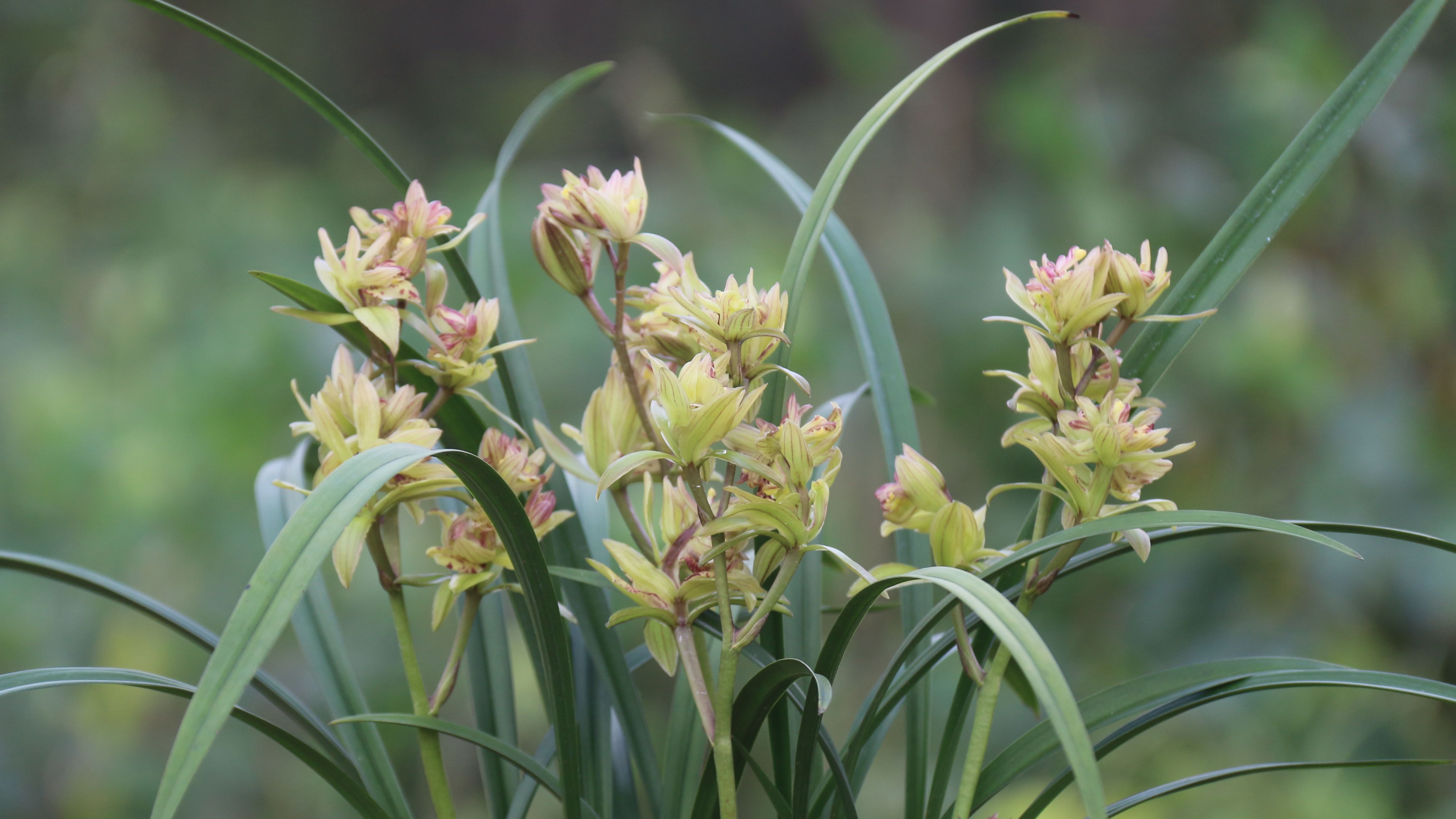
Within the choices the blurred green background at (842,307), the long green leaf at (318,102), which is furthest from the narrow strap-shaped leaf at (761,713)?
the blurred green background at (842,307)

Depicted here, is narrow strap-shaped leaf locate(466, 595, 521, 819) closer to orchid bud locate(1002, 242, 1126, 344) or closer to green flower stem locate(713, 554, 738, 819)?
green flower stem locate(713, 554, 738, 819)

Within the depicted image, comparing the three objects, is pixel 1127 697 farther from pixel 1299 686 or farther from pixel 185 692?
pixel 185 692

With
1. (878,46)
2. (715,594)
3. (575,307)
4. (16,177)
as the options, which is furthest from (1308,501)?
(16,177)

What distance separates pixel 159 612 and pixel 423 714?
127mm

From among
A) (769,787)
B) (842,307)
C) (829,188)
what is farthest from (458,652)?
(842,307)

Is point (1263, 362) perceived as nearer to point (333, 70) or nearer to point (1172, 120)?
point (1172, 120)

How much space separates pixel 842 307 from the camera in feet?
6.45

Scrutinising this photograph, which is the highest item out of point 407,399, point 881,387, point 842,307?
point 842,307

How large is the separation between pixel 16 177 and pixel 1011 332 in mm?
2089

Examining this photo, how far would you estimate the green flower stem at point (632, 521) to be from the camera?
15.0 inches

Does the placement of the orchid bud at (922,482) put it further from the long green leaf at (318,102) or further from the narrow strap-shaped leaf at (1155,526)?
the long green leaf at (318,102)

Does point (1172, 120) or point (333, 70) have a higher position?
point (333, 70)

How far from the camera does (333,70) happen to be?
243cm

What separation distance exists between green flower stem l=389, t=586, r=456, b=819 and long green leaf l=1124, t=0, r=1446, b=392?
312mm
